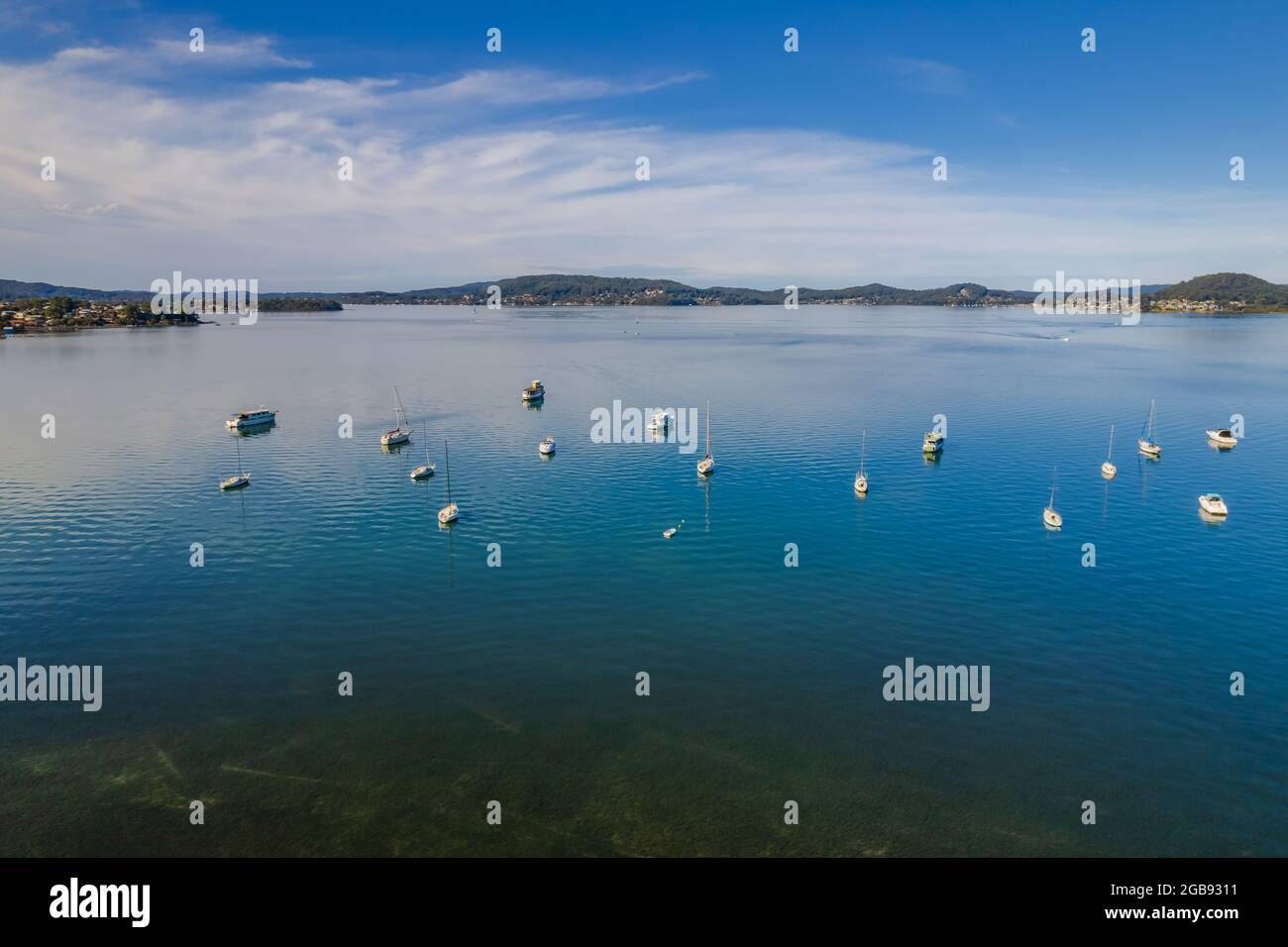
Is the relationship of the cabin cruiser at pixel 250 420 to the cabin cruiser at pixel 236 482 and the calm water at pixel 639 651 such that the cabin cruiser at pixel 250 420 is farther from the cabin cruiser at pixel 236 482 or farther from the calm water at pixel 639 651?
the cabin cruiser at pixel 236 482

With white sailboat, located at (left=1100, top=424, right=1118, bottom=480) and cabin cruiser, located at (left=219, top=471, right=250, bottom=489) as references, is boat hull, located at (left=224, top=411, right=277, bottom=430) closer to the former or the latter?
cabin cruiser, located at (left=219, top=471, right=250, bottom=489)

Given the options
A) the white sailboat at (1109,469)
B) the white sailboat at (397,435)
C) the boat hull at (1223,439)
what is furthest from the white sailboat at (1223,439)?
the white sailboat at (397,435)

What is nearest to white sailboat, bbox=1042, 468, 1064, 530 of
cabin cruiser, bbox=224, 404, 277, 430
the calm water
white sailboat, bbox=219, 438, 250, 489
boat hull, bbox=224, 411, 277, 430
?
the calm water

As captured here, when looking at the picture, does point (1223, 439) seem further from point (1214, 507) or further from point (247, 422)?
point (247, 422)

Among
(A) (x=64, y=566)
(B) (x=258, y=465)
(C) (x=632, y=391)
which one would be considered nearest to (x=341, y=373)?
(C) (x=632, y=391)

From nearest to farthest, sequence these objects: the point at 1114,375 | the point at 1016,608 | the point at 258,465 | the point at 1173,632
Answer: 1. the point at 1173,632
2. the point at 1016,608
3. the point at 258,465
4. the point at 1114,375

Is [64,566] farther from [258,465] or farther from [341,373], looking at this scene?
[341,373]
